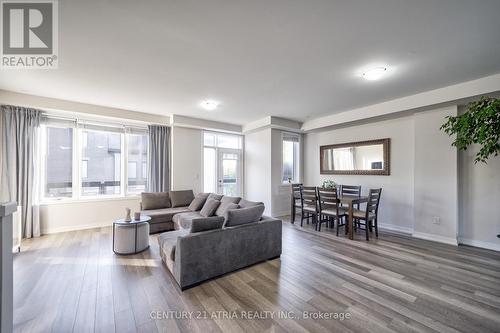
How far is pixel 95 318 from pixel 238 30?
3.07 m

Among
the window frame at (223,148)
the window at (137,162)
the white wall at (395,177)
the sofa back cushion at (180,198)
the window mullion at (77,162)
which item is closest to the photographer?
the white wall at (395,177)

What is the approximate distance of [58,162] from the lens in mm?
4410

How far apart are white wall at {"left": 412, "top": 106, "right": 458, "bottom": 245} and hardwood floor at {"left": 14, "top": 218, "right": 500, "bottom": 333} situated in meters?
0.55

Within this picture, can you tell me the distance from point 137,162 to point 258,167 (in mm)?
3305

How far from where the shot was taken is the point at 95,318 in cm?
183

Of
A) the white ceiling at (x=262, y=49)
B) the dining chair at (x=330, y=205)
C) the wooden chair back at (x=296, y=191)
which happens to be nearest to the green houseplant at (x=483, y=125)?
the white ceiling at (x=262, y=49)

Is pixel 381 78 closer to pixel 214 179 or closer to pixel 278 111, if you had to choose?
pixel 278 111

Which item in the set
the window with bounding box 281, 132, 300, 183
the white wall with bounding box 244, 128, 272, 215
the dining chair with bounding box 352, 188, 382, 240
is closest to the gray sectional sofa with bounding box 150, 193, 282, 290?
the dining chair with bounding box 352, 188, 382, 240

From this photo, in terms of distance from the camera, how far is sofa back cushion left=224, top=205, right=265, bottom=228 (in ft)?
9.04

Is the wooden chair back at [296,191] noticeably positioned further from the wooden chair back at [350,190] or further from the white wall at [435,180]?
the white wall at [435,180]

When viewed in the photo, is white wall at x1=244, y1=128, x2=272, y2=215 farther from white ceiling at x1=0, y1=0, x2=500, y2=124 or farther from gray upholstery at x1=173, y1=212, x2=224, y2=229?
gray upholstery at x1=173, y1=212, x2=224, y2=229

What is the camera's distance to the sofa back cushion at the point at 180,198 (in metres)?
4.98

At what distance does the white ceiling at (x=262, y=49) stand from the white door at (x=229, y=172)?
8.53ft

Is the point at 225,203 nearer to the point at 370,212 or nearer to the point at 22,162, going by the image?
the point at 370,212
